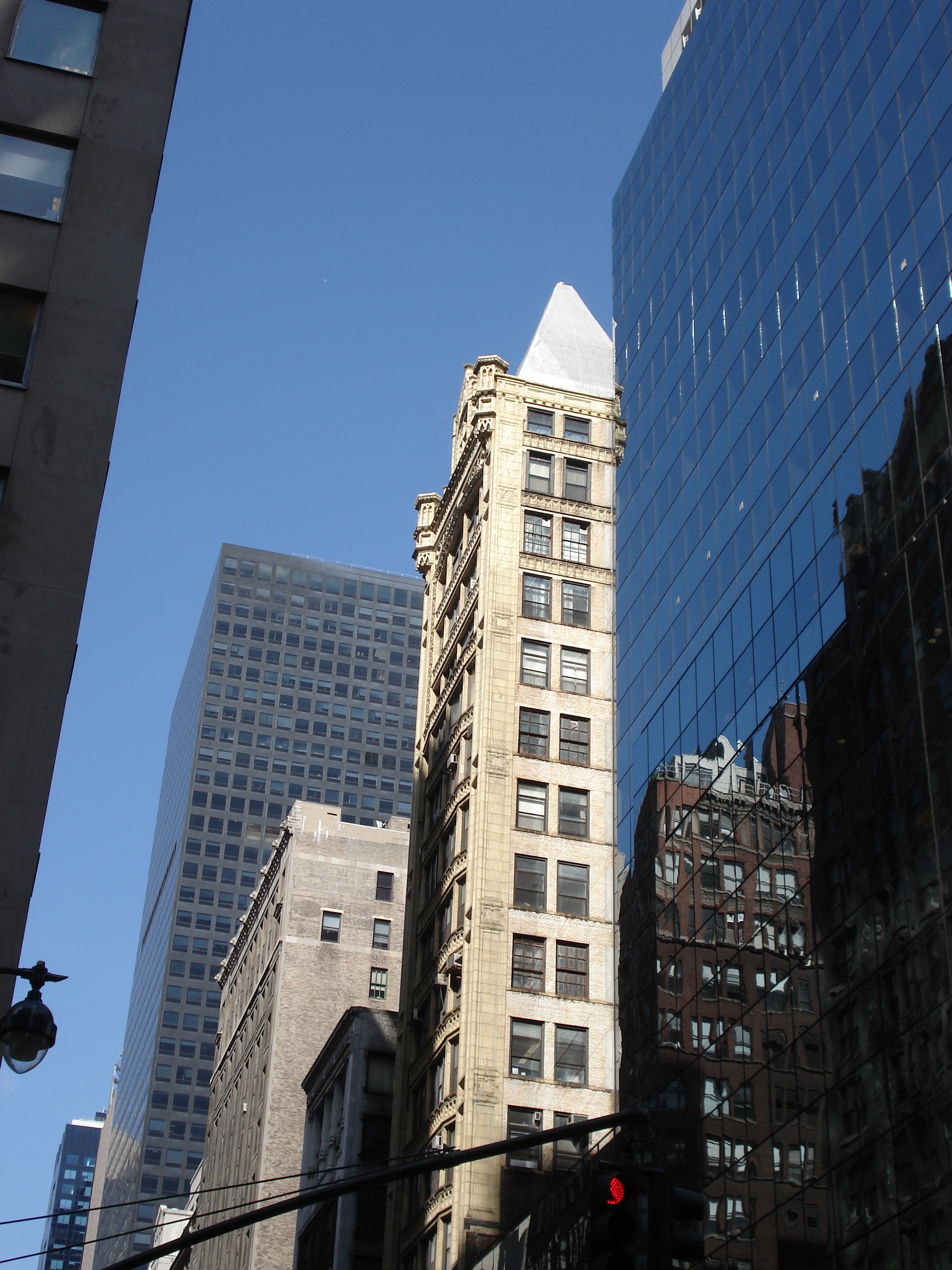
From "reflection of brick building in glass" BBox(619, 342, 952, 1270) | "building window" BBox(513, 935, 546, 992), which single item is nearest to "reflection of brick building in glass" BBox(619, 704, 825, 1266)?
"reflection of brick building in glass" BBox(619, 342, 952, 1270)

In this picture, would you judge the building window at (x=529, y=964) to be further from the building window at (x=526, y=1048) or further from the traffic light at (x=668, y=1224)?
the traffic light at (x=668, y=1224)

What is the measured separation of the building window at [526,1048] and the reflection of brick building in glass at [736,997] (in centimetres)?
499

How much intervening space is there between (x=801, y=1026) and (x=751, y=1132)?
424cm

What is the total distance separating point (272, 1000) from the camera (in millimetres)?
108062

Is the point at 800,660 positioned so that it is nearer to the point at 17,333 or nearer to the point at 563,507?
the point at 17,333

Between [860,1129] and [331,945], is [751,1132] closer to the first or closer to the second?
[860,1129]

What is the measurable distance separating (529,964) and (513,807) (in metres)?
7.23

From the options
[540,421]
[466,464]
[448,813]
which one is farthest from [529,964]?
[466,464]

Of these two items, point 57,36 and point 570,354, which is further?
point 570,354

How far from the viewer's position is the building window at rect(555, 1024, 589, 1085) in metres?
65.9

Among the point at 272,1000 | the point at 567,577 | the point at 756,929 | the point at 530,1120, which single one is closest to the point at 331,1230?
the point at 530,1120

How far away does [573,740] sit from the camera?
74312 millimetres

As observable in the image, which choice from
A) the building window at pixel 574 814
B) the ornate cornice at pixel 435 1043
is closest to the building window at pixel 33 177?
the ornate cornice at pixel 435 1043

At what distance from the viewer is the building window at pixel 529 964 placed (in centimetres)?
6806
